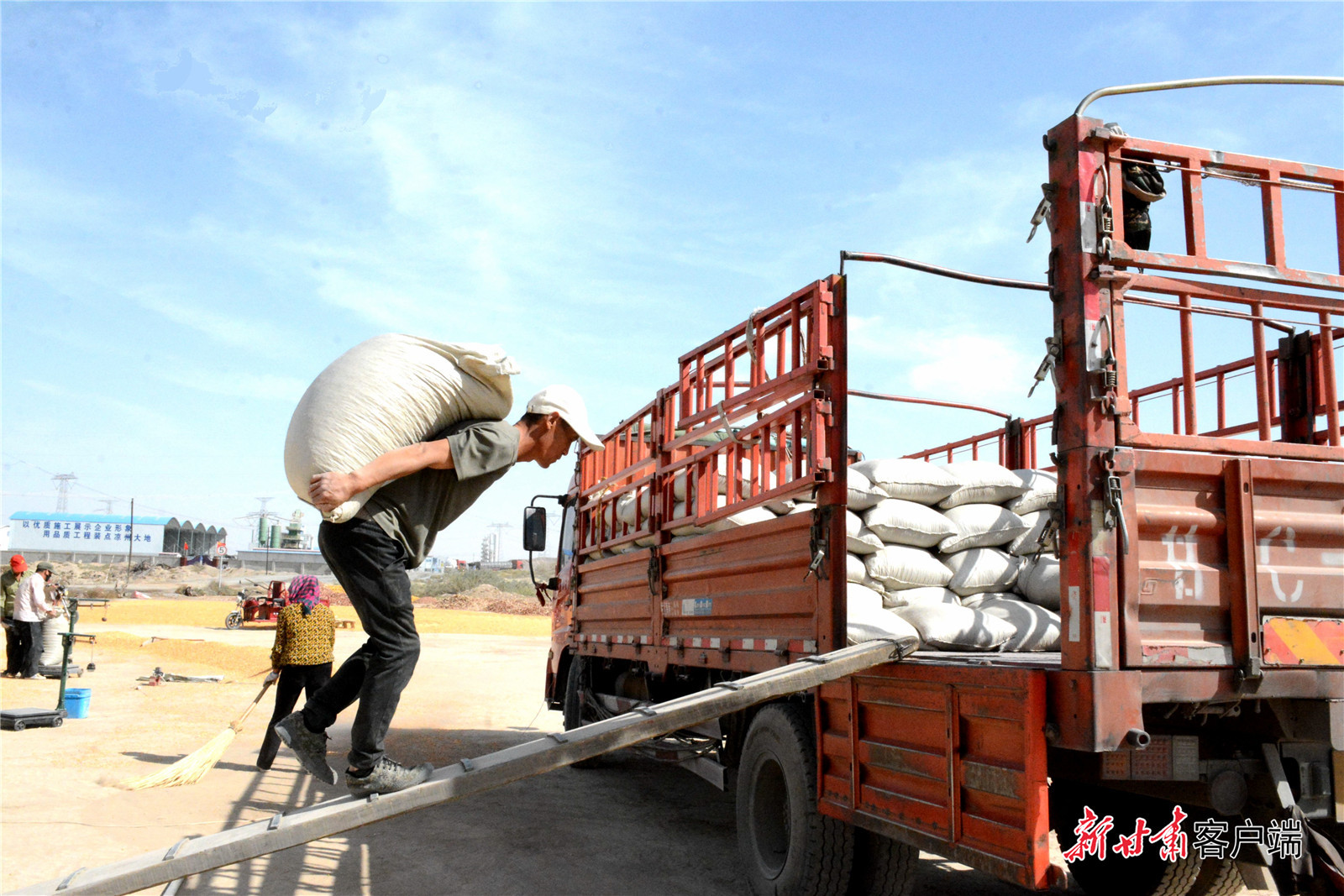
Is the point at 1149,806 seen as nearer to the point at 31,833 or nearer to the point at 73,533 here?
the point at 31,833

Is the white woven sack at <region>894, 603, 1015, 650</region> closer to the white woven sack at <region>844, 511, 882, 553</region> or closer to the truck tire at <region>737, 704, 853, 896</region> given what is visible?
the white woven sack at <region>844, 511, 882, 553</region>

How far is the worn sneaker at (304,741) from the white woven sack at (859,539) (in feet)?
8.20

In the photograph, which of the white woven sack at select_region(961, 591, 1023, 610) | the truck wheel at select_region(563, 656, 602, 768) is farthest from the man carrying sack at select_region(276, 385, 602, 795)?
the truck wheel at select_region(563, 656, 602, 768)

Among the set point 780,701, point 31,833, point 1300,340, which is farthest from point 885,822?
point 31,833

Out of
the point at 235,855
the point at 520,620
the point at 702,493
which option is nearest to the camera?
the point at 235,855

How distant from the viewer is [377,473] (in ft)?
9.86

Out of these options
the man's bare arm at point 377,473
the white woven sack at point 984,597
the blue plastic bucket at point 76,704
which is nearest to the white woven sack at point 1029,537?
the white woven sack at point 984,597

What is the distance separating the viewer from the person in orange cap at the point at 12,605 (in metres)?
13.1

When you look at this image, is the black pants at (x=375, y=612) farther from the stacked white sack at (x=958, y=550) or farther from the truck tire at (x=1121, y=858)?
the truck tire at (x=1121, y=858)

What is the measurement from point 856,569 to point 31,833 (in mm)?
4843

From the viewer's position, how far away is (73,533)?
77688 millimetres

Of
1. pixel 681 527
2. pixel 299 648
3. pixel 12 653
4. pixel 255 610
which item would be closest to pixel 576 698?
pixel 299 648

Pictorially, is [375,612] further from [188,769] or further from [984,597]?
[188,769]

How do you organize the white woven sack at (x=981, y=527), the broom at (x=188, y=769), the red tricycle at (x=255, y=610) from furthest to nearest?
1. the red tricycle at (x=255, y=610)
2. the broom at (x=188, y=769)
3. the white woven sack at (x=981, y=527)
